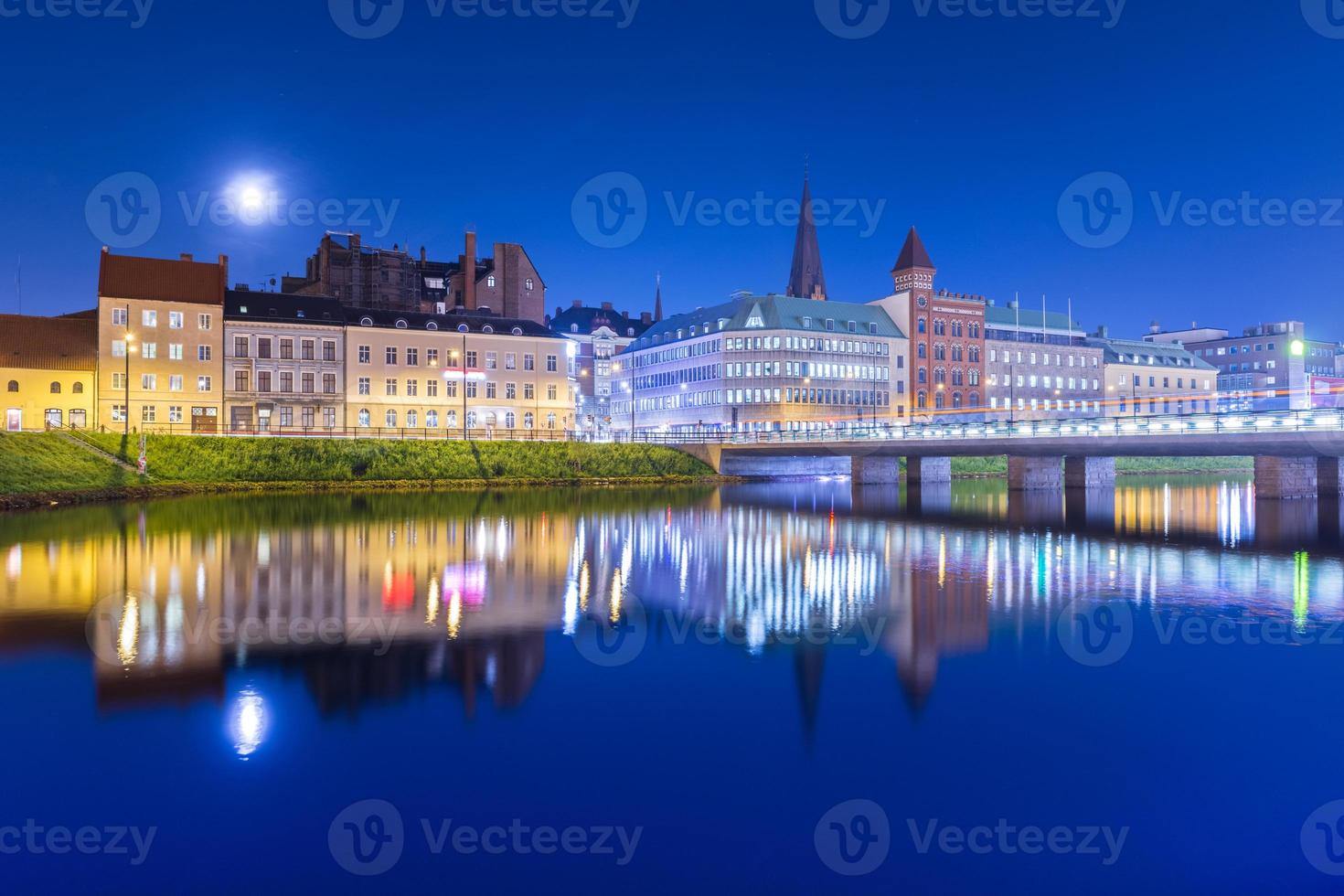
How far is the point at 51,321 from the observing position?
277 ft

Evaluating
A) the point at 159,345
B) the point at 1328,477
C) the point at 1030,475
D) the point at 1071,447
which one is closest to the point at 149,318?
the point at 159,345

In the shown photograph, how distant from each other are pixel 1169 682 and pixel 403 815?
13919 millimetres

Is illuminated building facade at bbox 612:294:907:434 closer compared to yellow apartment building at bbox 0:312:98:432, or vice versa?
yellow apartment building at bbox 0:312:98:432

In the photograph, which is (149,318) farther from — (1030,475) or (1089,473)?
(1089,473)

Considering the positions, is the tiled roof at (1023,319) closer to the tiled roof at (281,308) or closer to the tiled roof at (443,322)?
the tiled roof at (443,322)

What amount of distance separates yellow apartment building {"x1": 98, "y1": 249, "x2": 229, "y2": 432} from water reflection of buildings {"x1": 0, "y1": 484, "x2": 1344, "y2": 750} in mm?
33664

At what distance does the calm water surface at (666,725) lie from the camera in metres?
10.6

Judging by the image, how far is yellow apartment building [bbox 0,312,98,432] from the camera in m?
79.1

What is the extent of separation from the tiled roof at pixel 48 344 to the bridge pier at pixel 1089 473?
81026 millimetres

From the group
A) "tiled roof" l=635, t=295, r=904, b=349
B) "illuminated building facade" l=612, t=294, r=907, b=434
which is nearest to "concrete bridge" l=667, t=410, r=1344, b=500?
"illuminated building facade" l=612, t=294, r=907, b=434

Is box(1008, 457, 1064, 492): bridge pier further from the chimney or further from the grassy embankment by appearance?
the chimney

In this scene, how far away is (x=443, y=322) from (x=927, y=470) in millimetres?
46689

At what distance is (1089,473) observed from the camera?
231 feet

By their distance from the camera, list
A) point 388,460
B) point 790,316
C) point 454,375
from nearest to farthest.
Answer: point 388,460 → point 454,375 → point 790,316
